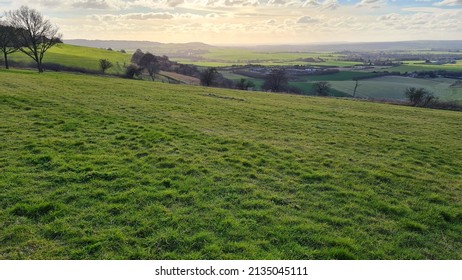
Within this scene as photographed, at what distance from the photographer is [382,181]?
33.5 feet

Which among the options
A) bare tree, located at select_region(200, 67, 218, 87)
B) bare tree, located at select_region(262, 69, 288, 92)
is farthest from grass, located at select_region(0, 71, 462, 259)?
bare tree, located at select_region(262, 69, 288, 92)

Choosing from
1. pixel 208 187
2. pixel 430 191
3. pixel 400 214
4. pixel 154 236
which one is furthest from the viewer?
pixel 430 191

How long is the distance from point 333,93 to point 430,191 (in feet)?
229

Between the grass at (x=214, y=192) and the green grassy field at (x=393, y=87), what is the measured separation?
206 feet

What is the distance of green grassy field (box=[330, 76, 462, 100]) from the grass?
62.8 meters

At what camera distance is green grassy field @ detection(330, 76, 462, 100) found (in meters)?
70.6

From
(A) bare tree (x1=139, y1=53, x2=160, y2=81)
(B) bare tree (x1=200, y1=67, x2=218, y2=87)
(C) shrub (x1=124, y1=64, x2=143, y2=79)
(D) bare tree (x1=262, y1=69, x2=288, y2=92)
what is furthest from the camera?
(D) bare tree (x1=262, y1=69, x2=288, y2=92)

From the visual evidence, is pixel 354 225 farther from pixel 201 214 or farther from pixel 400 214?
pixel 201 214

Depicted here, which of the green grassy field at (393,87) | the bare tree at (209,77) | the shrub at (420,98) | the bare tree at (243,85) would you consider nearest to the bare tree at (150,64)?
the bare tree at (209,77)

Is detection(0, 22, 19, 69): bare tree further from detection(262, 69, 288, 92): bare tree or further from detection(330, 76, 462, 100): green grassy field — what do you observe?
detection(330, 76, 462, 100): green grassy field

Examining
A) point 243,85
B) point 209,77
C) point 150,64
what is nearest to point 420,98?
point 243,85

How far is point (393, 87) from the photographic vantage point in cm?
8094

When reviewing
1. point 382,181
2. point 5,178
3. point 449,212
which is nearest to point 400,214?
point 449,212

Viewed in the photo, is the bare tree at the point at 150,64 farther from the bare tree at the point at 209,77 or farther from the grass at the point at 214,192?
the grass at the point at 214,192
